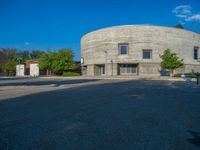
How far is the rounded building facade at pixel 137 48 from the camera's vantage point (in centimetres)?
4184

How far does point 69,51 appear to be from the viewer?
1730 inches

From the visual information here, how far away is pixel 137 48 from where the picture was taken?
42000 mm

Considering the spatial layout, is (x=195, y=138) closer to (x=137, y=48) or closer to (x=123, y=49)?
(x=137, y=48)

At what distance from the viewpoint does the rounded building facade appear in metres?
41.8

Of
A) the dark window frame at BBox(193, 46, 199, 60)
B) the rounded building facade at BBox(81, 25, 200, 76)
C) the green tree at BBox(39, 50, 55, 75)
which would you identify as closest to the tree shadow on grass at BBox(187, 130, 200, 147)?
the rounded building facade at BBox(81, 25, 200, 76)

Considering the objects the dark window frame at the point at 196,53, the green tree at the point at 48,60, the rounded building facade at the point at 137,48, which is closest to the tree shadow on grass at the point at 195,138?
the rounded building facade at the point at 137,48

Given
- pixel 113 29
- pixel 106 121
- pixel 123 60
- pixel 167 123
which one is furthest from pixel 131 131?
pixel 113 29

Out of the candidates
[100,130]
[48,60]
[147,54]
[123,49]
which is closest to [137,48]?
[147,54]

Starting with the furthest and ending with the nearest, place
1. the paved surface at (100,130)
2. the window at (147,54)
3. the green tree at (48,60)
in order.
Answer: the green tree at (48,60)
the window at (147,54)
the paved surface at (100,130)

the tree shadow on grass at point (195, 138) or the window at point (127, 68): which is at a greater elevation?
the window at point (127, 68)

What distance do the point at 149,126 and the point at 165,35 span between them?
1701 inches

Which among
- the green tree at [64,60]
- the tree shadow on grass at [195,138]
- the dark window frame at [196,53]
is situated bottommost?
the tree shadow on grass at [195,138]

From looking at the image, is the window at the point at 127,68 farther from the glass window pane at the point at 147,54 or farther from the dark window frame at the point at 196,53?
the dark window frame at the point at 196,53

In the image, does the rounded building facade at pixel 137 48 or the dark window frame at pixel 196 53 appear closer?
the rounded building facade at pixel 137 48
